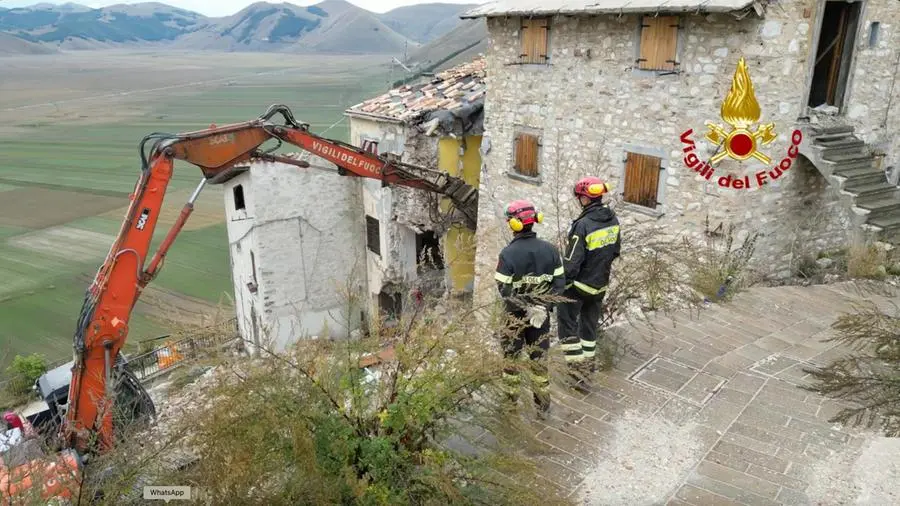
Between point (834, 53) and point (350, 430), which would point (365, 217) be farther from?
point (350, 430)

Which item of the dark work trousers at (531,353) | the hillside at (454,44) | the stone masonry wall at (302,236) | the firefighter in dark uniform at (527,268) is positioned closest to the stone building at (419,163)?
the stone masonry wall at (302,236)

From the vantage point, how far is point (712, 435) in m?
5.41

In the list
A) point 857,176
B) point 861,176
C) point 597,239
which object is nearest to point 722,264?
point 857,176

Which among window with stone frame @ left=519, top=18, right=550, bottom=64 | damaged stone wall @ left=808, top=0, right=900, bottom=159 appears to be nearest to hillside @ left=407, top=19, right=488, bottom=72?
window with stone frame @ left=519, top=18, right=550, bottom=64

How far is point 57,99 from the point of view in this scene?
124m

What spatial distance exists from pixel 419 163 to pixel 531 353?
10.6m

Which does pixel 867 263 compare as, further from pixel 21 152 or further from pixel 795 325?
pixel 21 152

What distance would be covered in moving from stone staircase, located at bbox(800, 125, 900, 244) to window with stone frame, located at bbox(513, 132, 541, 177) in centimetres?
487

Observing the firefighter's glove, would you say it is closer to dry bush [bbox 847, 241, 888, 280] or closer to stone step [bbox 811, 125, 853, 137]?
dry bush [bbox 847, 241, 888, 280]

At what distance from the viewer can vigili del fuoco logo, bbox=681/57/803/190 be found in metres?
9.21

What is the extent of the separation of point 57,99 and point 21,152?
225 ft

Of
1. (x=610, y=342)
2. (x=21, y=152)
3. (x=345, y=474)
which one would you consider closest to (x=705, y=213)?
(x=610, y=342)

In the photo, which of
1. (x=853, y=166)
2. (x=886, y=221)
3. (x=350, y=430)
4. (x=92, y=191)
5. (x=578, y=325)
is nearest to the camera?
(x=350, y=430)

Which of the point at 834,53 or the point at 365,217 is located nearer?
the point at 834,53
